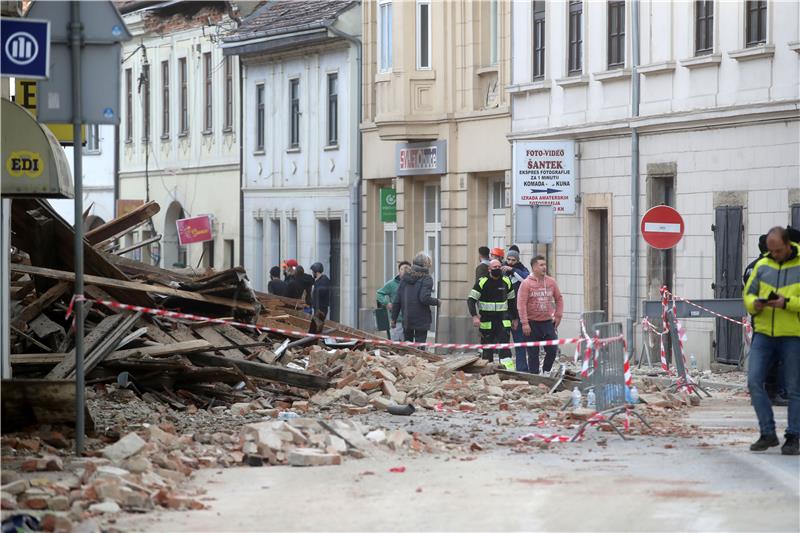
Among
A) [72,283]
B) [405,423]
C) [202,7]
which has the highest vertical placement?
[202,7]

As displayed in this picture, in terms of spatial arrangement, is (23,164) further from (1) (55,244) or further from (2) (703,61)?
(2) (703,61)

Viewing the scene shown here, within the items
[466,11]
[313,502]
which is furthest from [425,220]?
[313,502]

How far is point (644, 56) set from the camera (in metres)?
31.9

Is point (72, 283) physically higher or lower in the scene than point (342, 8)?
lower

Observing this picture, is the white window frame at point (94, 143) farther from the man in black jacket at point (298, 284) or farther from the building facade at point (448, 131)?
the man in black jacket at point (298, 284)

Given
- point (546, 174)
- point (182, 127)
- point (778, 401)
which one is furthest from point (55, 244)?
point (182, 127)

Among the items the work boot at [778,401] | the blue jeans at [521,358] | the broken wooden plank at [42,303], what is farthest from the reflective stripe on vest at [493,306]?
the broken wooden plank at [42,303]

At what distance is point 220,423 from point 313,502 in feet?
16.7

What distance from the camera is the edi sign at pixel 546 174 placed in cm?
3256

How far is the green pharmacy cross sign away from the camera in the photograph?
42781 millimetres

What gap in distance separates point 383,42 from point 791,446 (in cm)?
2978

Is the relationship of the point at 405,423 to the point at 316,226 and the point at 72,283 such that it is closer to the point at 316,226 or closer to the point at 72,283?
the point at 72,283

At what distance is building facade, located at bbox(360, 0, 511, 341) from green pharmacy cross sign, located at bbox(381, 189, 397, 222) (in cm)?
3

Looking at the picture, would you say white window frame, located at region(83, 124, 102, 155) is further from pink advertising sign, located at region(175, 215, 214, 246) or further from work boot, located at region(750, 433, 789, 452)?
work boot, located at region(750, 433, 789, 452)
